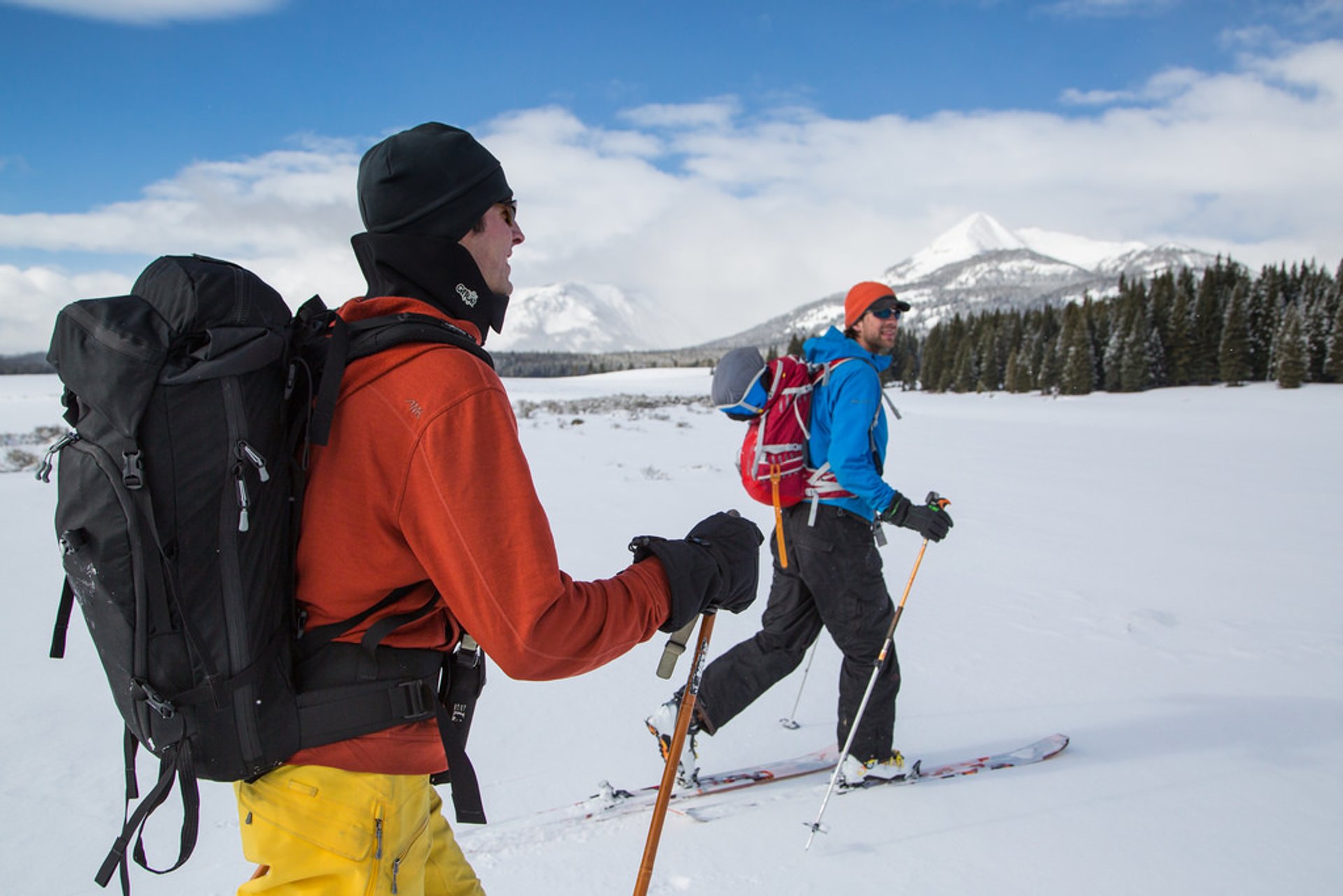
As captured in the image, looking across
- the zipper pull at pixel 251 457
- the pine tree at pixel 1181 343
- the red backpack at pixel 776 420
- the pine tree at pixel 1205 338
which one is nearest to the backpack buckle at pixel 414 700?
the zipper pull at pixel 251 457

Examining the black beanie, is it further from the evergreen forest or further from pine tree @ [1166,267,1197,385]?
pine tree @ [1166,267,1197,385]

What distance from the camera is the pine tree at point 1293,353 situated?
36781 millimetres

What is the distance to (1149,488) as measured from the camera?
1180 centimetres

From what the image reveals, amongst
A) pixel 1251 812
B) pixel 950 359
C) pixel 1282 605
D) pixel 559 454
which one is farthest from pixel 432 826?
pixel 950 359

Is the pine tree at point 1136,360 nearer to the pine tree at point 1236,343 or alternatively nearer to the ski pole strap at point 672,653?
the pine tree at point 1236,343

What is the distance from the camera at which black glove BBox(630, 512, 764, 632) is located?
1658 millimetres

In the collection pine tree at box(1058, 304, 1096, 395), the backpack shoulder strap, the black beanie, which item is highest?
pine tree at box(1058, 304, 1096, 395)

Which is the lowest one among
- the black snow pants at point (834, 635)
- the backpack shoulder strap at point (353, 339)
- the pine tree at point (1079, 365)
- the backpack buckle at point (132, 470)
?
the black snow pants at point (834, 635)

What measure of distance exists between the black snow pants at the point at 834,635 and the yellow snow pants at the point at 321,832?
2.26 metres

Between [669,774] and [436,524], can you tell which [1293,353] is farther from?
[436,524]

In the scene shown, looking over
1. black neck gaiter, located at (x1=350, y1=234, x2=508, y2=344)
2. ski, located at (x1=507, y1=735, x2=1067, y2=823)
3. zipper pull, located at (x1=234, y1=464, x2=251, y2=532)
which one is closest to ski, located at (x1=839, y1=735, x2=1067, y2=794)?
ski, located at (x1=507, y1=735, x2=1067, y2=823)

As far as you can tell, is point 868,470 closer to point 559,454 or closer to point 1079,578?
point 1079,578

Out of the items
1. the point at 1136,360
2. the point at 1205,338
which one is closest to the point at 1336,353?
the point at 1205,338

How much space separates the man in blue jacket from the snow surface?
12.1 inches
